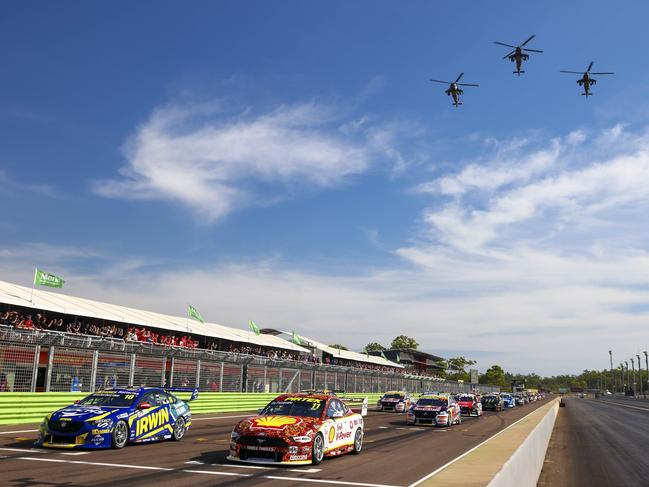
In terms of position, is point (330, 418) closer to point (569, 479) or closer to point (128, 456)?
point (128, 456)

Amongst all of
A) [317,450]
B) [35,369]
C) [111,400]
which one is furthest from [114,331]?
[317,450]

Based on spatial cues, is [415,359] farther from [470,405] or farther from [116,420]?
[116,420]

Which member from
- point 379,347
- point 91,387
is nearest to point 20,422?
point 91,387

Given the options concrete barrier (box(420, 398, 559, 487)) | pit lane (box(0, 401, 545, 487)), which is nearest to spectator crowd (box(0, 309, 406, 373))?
pit lane (box(0, 401, 545, 487))

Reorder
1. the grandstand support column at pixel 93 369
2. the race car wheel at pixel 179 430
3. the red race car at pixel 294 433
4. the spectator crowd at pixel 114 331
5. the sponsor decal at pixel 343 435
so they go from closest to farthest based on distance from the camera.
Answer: the red race car at pixel 294 433 < the sponsor decal at pixel 343 435 < the race car wheel at pixel 179 430 < the grandstand support column at pixel 93 369 < the spectator crowd at pixel 114 331

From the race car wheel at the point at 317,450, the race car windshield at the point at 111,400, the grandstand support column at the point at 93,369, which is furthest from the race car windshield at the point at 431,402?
the race car windshield at the point at 111,400

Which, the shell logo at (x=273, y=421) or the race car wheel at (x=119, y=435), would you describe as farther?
the race car wheel at (x=119, y=435)

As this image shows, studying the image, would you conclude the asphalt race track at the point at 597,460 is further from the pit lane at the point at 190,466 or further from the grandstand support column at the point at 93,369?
the grandstand support column at the point at 93,369
